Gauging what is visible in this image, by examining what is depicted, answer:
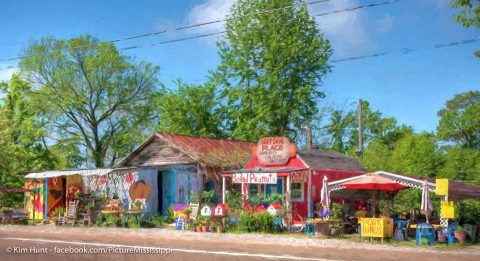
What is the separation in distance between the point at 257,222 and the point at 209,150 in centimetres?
927

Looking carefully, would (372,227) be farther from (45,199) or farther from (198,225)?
(45,199)

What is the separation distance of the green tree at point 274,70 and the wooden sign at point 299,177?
1702cm

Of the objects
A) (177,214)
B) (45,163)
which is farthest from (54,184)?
(45,163)

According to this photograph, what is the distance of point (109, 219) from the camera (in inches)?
976

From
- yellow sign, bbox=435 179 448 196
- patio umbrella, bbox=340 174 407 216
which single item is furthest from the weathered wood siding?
yellow sign, bbox=435 179 448 196

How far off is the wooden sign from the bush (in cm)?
304

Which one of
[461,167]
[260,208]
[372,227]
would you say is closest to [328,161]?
[260,208]

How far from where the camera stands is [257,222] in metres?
21.1

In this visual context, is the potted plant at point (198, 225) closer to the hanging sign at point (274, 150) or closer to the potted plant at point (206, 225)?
the potted plant at point (206, 225)

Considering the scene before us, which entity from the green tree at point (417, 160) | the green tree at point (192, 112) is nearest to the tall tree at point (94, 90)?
the green tree at point (192, 112)

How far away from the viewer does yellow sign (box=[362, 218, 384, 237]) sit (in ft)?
57.6

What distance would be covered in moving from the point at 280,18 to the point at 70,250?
3039 centimetres

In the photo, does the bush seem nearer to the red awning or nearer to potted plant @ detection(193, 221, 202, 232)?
potted plant @ detection(193, 221, 202, 232)

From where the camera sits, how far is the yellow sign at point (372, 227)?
57.6 feet
